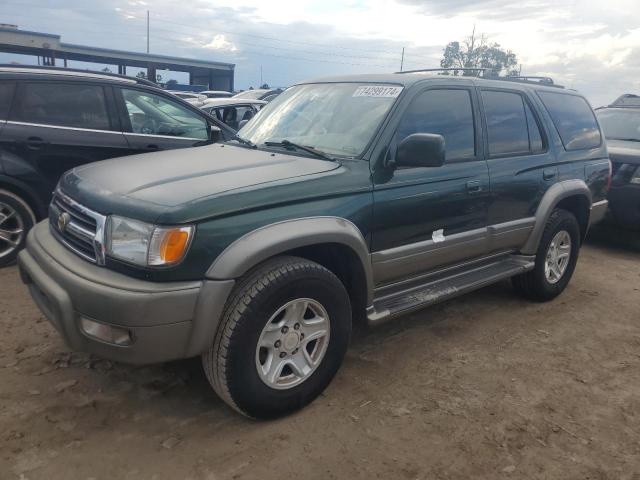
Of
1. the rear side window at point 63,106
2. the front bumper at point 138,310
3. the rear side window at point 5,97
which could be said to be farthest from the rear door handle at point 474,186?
the rear side window at point 5,97

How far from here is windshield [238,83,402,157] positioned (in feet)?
11.0

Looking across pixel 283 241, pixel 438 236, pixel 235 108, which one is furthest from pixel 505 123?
pixel 235 108

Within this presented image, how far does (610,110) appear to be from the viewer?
816 centimetres

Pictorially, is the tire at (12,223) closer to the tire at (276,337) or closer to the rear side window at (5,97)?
the rear side window at (5,97)

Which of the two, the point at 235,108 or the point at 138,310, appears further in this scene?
the point at 235,108

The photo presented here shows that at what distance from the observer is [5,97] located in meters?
4.73

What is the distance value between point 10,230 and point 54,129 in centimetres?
102

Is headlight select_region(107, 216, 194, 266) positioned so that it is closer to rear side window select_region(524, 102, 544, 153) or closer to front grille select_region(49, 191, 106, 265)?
front grille select_region(49, 191, 106, 265)

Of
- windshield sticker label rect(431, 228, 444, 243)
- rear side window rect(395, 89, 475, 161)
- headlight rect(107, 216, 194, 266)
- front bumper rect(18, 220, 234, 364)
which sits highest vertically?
rear side window rect(395, 89, 475, 161)

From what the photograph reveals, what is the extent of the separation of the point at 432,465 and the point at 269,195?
1543 mm

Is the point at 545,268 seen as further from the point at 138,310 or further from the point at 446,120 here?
the point at 138,310

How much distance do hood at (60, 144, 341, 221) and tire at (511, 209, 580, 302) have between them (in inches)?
93.7

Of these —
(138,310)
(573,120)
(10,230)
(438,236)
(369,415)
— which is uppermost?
(573,120)

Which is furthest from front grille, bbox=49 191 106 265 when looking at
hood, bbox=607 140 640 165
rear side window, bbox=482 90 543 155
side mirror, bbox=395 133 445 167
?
hood, bbox=607 140 640 165
